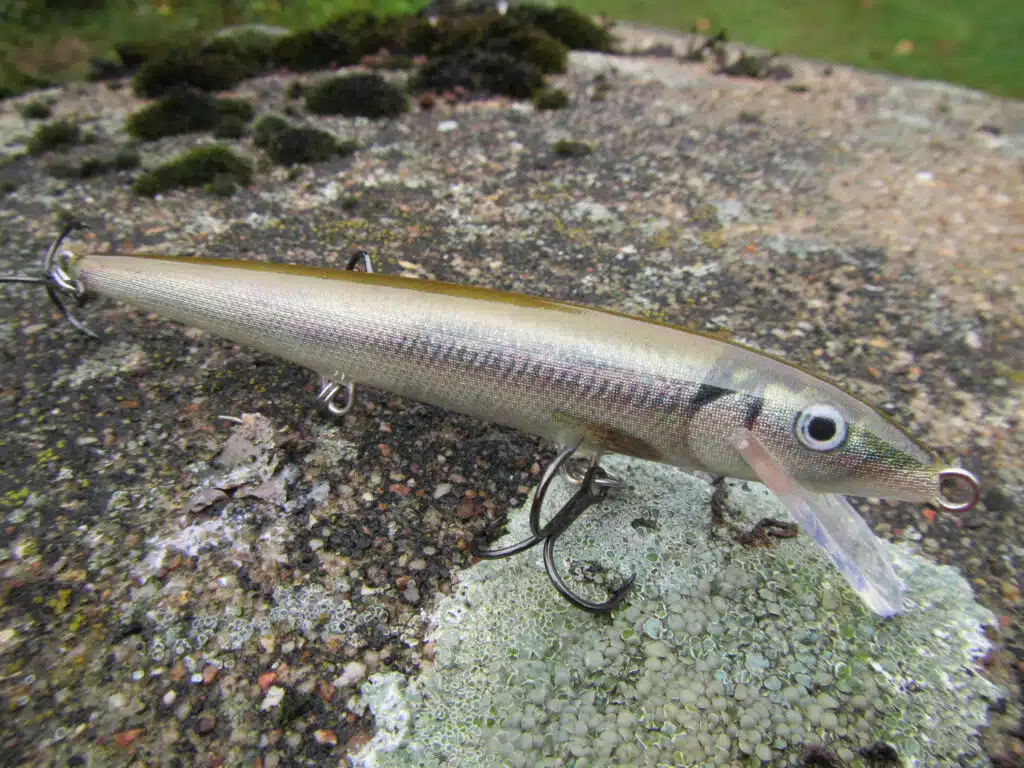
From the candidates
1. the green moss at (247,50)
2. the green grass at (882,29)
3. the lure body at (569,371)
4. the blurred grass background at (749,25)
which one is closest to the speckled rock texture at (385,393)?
the green moss at (247,50)

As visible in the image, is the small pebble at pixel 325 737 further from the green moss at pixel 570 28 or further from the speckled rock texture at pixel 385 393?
the green moss at pixel 570 28

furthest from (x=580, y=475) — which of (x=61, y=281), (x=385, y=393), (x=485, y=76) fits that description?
(x=485, y=76)

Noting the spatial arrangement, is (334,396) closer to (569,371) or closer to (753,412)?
(569,371)

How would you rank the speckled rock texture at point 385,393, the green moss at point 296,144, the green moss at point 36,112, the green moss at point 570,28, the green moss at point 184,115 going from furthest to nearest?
the green moss at point 570,28, the green moss at point 36,112, the green moss at point 184,115, the green moss at point 296,144, the speckled rock texture at point 385,393

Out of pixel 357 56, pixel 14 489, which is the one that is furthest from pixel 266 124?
pixel 14 489

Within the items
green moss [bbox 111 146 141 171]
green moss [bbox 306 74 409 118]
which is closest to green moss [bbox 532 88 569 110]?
green moss [bbox 306 74 409 118]

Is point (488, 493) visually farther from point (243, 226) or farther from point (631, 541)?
point (243, 226)

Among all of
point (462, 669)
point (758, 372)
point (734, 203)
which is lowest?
point (462, 669)
